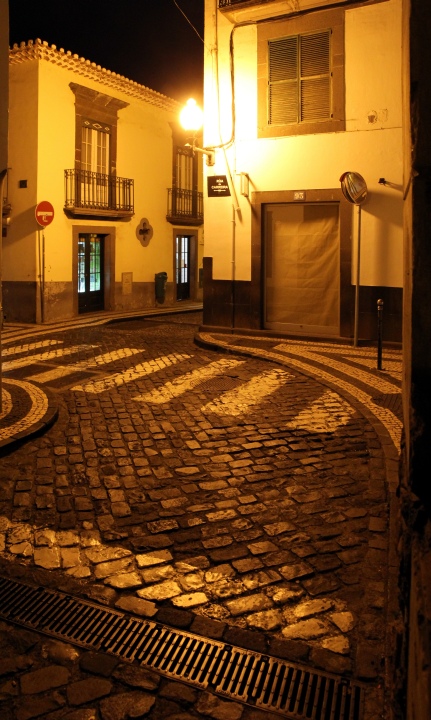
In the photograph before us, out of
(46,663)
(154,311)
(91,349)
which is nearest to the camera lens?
(46,663)

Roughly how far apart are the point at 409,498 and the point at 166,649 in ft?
4.92

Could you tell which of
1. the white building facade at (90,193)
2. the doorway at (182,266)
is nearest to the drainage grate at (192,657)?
the white building facade at (90,193)

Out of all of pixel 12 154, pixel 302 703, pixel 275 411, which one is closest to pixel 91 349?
pixel 275 411

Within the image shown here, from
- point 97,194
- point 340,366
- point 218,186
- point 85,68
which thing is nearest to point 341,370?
point 340,366

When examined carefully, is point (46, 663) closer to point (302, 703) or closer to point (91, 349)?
point (302, 703)

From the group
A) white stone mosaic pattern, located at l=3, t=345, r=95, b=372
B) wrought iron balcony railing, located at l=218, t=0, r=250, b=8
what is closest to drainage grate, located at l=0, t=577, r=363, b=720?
white stone mosaic pattern, located at l=3, t=345, r=95, b=372

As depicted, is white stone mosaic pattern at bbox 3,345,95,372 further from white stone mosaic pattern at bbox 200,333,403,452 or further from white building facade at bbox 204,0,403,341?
white building facade at bbox 204,0,403,341

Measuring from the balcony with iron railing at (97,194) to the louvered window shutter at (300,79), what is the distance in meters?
7.13

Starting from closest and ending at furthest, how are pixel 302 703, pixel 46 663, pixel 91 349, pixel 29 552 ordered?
pixel 302 703
pixel 46 663
pixel 29 552
pixel 91 349

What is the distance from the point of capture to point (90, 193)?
1920 centimetres

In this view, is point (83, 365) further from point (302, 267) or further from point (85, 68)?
point (85, 68)

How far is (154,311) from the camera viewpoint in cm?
2083

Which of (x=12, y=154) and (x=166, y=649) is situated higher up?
(x=12, y=154)

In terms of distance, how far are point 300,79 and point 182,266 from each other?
39.6 feet
